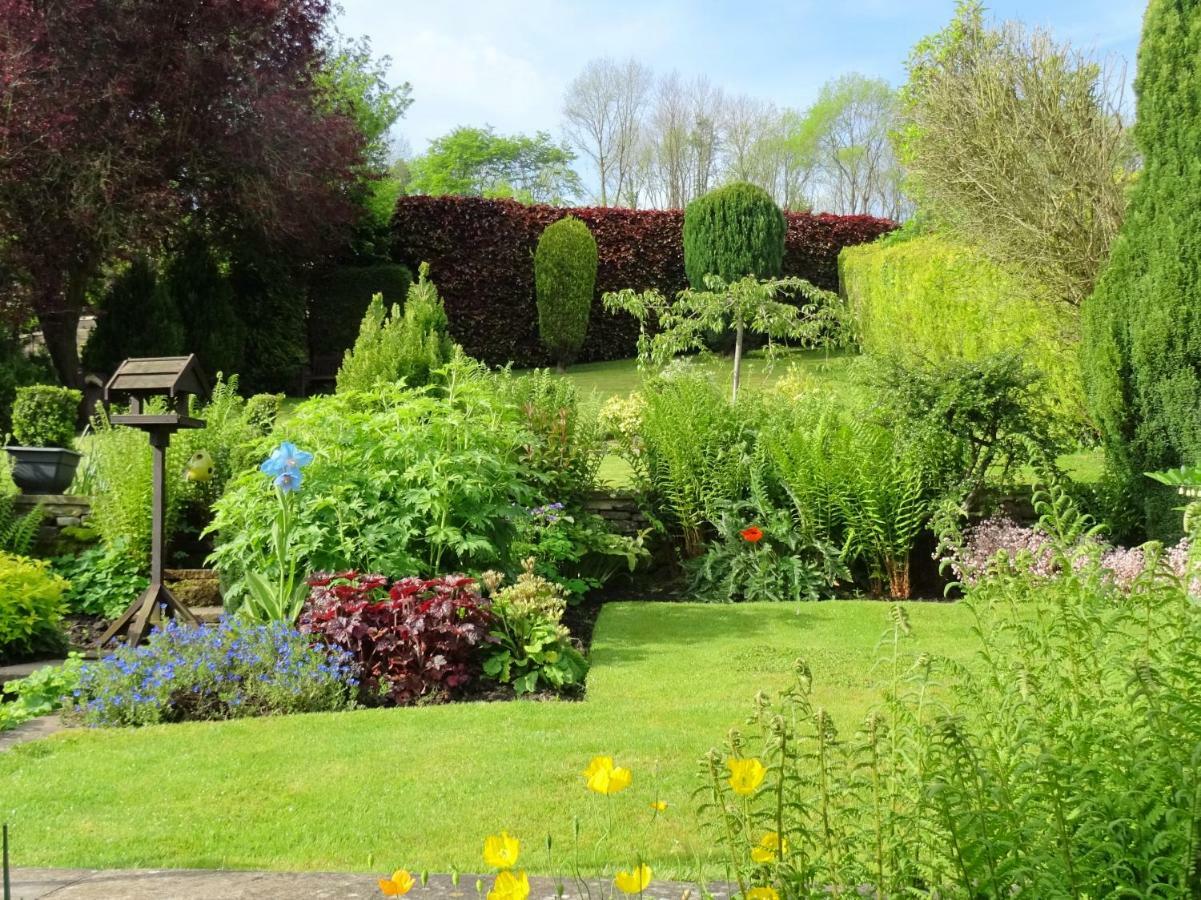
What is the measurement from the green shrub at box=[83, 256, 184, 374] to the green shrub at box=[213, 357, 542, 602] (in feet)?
27.9

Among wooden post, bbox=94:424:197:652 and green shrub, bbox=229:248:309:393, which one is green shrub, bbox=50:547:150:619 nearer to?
wooden post, bbox=94:424:197:652

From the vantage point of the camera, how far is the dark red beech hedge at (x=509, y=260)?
17.1 m

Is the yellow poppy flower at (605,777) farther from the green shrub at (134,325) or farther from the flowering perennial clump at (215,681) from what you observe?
the green shrub at (134,325)

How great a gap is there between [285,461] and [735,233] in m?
13.7

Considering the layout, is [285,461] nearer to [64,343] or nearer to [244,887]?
[244,887]

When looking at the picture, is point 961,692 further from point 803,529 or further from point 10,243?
point 10,243

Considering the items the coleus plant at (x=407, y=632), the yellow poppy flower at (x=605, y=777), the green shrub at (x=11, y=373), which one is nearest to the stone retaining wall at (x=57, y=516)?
the coleus plant at (x=407, y=632)

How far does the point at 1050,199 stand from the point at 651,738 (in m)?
8.93

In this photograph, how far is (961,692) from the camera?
228 centimetres

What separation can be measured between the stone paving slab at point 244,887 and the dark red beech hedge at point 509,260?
14.7m

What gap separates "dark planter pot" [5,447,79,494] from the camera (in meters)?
7.29

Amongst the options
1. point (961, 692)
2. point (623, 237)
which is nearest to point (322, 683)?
point (961, 692)

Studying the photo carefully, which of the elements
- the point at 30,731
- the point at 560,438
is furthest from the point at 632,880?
the point at 560,438

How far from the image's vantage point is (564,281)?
17.0 meters
